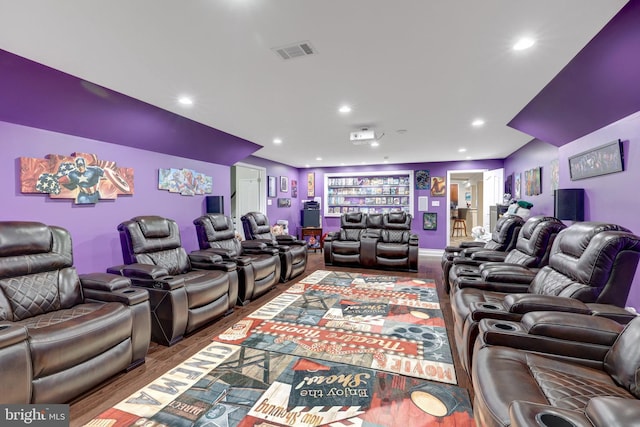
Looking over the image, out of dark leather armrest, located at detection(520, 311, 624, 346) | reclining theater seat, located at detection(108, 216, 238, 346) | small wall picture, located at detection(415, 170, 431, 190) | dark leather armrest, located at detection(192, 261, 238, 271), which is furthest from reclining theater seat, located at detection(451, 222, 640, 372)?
small wall picture, located at detection(415, 170, 431, 190)

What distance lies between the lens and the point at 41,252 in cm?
228

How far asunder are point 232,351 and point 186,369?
384 mm

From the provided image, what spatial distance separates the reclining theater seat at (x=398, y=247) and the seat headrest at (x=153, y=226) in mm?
3815

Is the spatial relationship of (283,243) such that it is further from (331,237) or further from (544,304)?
(544,304)

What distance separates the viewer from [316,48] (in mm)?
2176

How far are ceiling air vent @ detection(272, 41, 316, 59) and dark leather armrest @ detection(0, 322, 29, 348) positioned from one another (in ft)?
7.74

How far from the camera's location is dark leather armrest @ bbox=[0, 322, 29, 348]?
1.48 m

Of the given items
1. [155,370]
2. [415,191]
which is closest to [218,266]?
[155,370]

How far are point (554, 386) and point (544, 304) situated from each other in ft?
2.23

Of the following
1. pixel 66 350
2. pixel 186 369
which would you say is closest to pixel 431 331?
pixel 186 369

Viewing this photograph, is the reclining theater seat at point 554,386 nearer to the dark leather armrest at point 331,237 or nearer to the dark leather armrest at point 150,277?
the dark leather armrest at point 150,277

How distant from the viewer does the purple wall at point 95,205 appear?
2.58 metres

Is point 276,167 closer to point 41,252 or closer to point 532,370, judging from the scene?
point 41,252

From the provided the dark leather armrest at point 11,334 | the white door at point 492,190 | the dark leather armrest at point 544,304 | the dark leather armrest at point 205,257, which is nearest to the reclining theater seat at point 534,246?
the dark leather armrest at point 544,304
